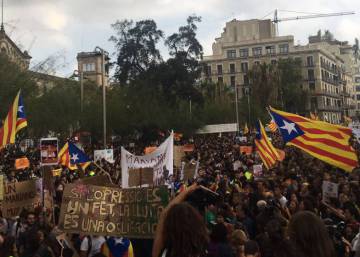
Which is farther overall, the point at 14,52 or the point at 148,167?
the point at 14,52

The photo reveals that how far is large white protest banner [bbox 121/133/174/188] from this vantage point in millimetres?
9797

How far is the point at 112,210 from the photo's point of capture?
662 cm

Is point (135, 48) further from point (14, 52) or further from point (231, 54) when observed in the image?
point (231, 54)

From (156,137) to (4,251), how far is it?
115ft

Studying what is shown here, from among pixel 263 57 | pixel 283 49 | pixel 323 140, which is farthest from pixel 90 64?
pixel 323 140

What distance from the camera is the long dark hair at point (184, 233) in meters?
3.52

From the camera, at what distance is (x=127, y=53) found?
47562 mm

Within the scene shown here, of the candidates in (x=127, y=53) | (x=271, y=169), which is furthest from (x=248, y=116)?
(x=271, y=169)

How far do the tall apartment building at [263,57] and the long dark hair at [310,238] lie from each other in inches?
3448

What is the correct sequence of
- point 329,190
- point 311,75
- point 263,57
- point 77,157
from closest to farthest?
point 329,190
point 77,157
point 263,57
point 311,75

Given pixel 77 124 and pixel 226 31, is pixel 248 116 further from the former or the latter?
pixel 226 31

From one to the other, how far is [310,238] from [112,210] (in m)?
3.63

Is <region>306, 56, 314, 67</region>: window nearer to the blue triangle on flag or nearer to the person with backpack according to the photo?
the blue triangle on flag

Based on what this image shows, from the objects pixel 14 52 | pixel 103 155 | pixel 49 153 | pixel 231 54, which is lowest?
pixel 103 155
